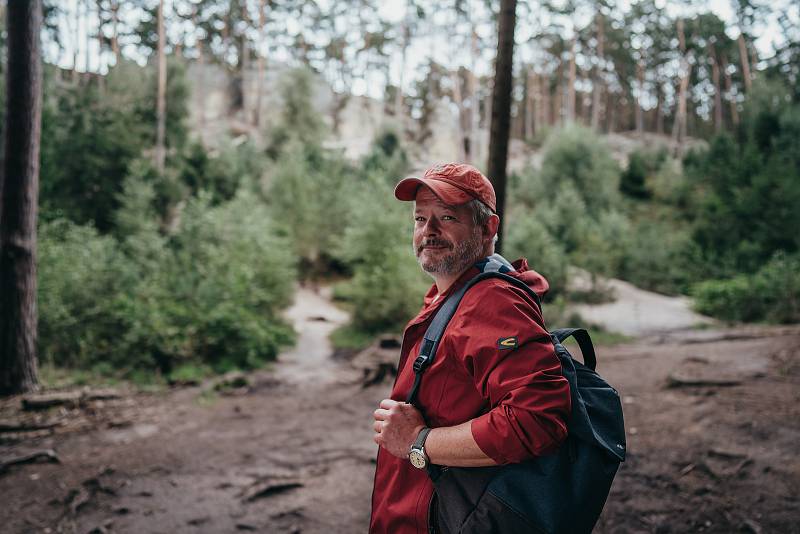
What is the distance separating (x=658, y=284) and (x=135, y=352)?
788 inches

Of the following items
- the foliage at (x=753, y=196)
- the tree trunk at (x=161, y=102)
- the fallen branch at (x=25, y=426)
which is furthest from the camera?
the tree trunk at (x=161, y=102)

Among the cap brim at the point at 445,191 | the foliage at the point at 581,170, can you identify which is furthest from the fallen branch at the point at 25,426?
the foliage at the point at 581,170

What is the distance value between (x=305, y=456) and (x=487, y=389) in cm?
490

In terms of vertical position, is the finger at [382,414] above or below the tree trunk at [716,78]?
below

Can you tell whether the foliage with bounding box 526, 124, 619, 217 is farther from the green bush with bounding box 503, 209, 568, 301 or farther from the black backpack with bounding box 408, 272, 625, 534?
the black backpack with bounding box 408, 272, 625, 534

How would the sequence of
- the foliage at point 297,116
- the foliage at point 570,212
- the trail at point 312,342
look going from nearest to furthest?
the trail at point 312,342
the foliage at point 570,212
the foliage at point 297,116

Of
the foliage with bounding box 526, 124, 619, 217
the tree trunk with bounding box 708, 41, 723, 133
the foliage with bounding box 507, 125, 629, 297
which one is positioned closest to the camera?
the foliage with bounding box 507, 125, 629, 297

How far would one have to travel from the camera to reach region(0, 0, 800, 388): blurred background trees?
450 inches

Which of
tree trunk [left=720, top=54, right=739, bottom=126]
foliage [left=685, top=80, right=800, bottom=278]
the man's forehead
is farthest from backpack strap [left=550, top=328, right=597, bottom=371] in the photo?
tree trunk [left=720, top=54, right=739, bottom=126]

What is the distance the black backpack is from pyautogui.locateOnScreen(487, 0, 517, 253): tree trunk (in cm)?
432

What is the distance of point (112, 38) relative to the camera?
34.0 m

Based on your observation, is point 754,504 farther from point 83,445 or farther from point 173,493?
point 83,445

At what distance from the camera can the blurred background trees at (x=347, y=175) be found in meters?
11.4

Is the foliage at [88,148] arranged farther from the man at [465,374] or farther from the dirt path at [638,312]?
the man at [465,374]
